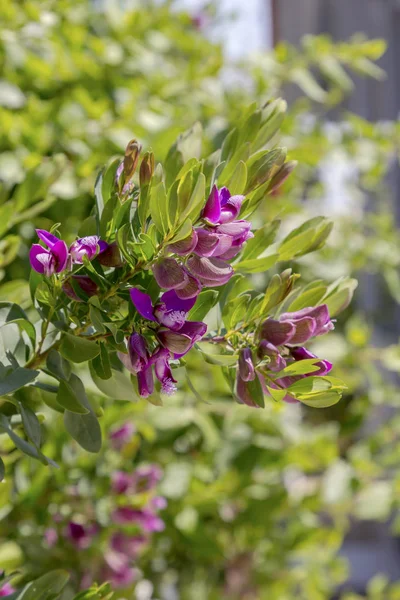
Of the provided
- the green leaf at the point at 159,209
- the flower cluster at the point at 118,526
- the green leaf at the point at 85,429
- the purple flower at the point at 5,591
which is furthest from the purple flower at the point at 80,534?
the green leaf at the point at 159,209

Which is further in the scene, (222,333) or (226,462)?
(226,462)

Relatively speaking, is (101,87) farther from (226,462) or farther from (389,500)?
(389,500)

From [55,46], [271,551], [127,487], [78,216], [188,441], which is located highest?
[55,46]

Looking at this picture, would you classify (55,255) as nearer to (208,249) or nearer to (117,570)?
(208,249)

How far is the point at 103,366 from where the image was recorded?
33 centimetres

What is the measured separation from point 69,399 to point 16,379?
0.03 metres

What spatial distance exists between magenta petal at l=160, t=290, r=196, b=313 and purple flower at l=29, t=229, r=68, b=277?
0.05 m

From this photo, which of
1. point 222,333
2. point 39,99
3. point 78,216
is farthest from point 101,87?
point 222,333

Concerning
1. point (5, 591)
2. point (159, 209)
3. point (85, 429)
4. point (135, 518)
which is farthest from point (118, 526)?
point (159, 209)

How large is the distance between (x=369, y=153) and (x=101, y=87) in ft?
1.36

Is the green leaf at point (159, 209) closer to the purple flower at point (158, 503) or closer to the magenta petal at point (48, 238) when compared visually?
the magenta petal at point (48, 238)

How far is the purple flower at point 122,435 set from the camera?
651 mm

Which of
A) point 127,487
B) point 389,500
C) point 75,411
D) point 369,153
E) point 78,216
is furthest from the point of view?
point 369,153

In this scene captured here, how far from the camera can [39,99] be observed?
85cm
